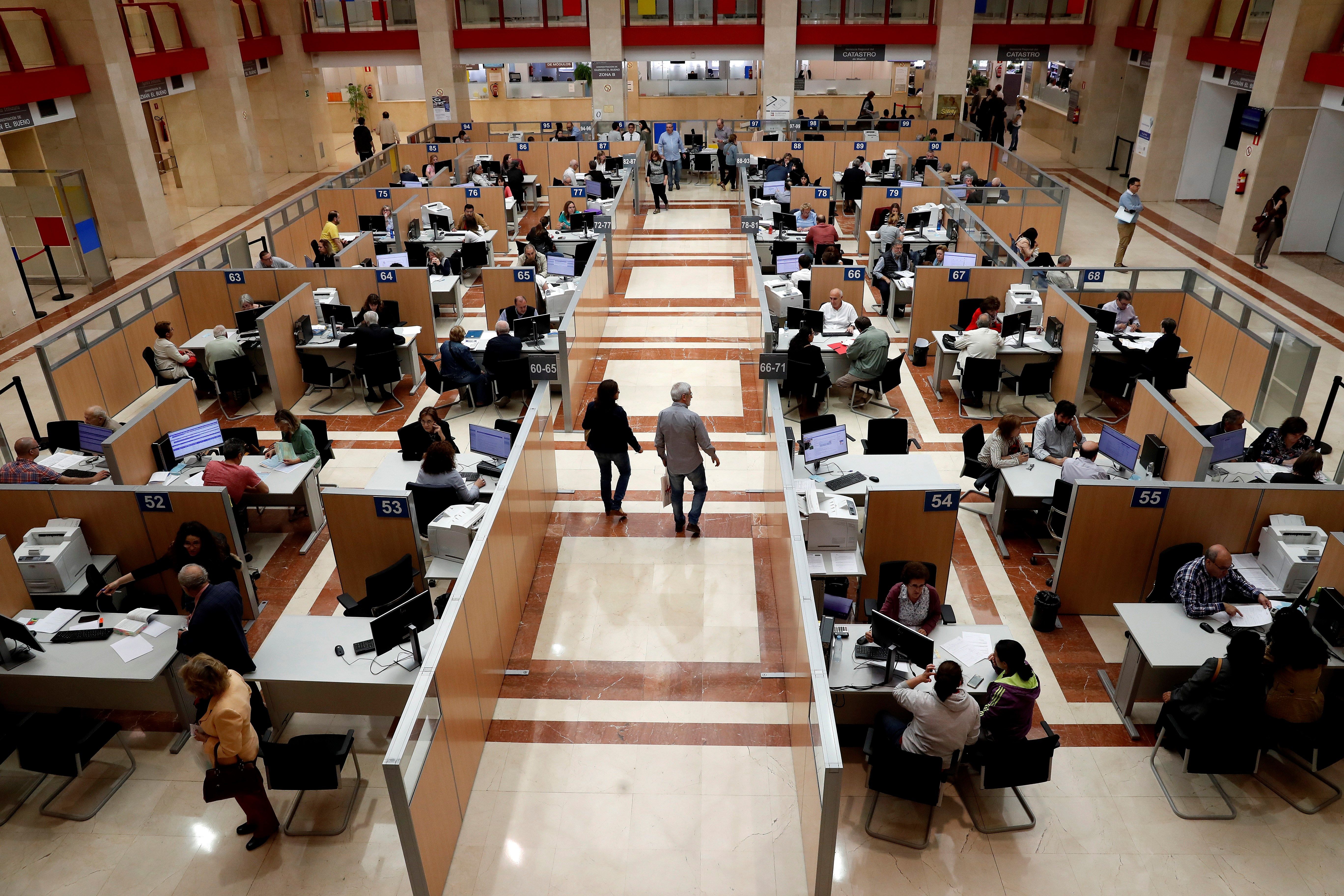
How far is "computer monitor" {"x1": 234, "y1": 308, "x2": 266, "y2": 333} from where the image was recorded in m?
11.0

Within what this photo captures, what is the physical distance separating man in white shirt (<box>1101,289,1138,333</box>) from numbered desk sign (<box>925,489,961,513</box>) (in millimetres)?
5064

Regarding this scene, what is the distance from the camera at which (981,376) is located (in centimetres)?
993

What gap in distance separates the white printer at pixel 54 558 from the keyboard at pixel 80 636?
0.72 metres

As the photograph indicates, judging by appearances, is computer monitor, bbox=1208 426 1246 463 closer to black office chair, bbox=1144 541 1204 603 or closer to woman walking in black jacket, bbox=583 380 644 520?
black office chair, bbox=1144 541 1204 603

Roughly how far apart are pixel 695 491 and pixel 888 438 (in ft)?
6.00

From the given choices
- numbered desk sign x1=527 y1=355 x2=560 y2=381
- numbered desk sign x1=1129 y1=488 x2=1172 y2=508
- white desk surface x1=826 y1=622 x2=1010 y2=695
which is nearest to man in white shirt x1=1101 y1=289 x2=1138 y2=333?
numbered desk sign x1=1129 y1=488 x2=1172 y2=508

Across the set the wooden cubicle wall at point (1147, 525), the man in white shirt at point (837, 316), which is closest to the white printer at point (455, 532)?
the wooden cubicle wall at point (1147, 525)

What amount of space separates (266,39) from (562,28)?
7623mm

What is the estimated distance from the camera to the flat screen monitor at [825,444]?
24.0 feet

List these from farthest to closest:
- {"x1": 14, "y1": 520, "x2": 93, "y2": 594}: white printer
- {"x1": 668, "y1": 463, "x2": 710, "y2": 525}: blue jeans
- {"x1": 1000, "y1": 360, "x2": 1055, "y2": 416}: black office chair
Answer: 1. {"x1": 1000, "y1": 360, "x2": 1055, "y2": 416}: black office chair
2. {"x1": 668, "y1": 463, "x2": 710, "y2": 525}: blue jeans
3. {"x1": 14, "y1": 520, "x2": 93, "y2": 594}: white printer

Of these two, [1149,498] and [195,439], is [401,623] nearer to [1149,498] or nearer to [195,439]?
[195,439]

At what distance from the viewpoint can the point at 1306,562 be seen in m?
6.22

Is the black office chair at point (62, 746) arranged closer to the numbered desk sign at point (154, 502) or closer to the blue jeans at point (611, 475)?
the numbered desk sign at point (154, 502)

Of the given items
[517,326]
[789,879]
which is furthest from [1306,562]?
[517,326]
